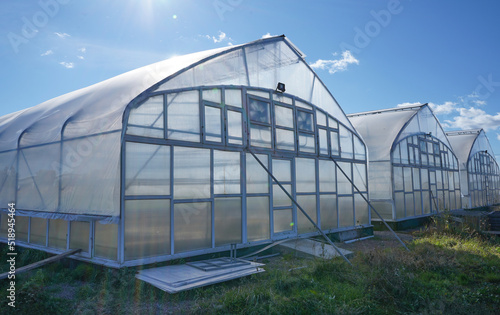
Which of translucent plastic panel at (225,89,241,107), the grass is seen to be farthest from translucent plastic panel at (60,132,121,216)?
translucent plastic panel at (225,89,241,107)

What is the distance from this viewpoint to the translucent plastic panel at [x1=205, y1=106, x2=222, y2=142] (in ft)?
29.7

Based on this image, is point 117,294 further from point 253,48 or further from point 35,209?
point 253,48

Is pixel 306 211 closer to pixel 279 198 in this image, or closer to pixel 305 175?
pixel 305 175

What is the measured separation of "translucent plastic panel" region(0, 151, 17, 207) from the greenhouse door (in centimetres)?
709

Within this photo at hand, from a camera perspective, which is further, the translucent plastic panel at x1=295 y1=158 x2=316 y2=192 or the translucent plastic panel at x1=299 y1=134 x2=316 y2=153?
the translucent plastic panel at x1=299 y1=134 x2=316 y2=153

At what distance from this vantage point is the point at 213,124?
362 inches

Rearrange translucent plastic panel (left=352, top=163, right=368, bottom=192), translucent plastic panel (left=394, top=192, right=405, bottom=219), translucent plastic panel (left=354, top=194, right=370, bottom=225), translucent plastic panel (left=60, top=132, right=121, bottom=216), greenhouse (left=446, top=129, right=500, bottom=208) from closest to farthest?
translucent plastic panel (left=60, top=132, right=121, bottom=216) → translucent plastic panel (left=354, top=194, right=370, bottom=225) → translucent plastic panel (left=352, top=163, right=368, bottom=192) → translucent plastic panel (left=394, top=192, right=405, bottom=219) → greenhouse (left=446, top=129, right=500, bottom=208)

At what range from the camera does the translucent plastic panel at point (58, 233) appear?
28.4 ft

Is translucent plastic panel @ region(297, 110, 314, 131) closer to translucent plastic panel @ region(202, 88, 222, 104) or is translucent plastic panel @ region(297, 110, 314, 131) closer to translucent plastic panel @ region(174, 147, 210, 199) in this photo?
translucent plastic panel @ region(202, 88, 222, 104)

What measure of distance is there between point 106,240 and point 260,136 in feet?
15.8

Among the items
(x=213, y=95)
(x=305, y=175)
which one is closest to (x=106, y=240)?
(x=213, y=95)

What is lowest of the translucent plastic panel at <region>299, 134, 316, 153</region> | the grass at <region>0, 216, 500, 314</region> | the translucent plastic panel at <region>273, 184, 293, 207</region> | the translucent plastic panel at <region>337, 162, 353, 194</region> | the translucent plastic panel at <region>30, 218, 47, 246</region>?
the grass at <region>0, 216, 500, 314</region>

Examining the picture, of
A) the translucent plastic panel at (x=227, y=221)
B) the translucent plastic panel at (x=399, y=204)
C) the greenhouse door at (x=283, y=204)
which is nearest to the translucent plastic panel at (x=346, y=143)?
the greenhouse door at (x=283, y=204)

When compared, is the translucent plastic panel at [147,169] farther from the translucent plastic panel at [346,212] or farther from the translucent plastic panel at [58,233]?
the translucent plastic panel at [346,212]
